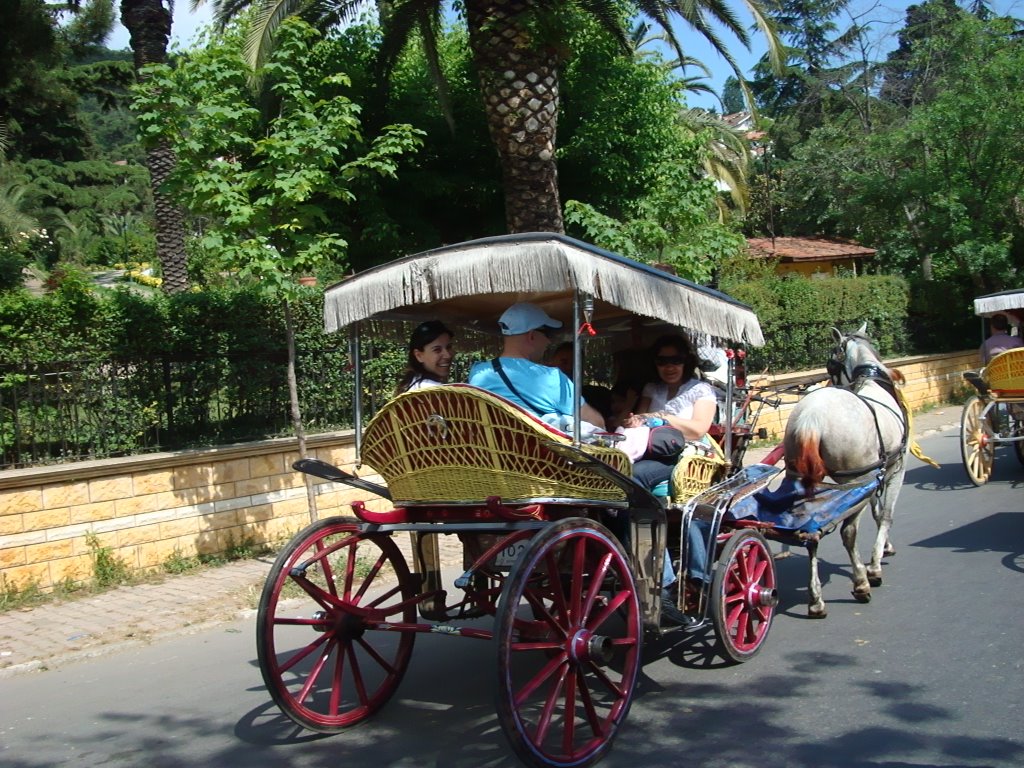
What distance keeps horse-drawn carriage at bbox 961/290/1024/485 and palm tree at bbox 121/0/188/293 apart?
935 centimetres

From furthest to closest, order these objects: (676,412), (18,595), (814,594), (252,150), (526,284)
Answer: (252,150) → (18,595) → (814,594) → (676,412) → (526,284)

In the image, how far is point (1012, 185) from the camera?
22.2 meters

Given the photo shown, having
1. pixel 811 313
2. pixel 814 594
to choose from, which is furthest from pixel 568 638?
pixel 811 313

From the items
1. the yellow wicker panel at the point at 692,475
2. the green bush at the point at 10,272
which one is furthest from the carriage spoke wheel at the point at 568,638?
the green bush at the point at 10,272

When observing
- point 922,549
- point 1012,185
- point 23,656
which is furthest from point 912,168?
point 23,656

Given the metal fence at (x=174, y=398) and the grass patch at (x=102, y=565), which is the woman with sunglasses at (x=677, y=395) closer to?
the metal fence at (x=174, y=398)

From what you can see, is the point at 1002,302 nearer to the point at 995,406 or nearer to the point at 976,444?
the point at 995,406

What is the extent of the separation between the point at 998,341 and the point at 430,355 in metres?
10.1

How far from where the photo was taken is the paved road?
4629mm

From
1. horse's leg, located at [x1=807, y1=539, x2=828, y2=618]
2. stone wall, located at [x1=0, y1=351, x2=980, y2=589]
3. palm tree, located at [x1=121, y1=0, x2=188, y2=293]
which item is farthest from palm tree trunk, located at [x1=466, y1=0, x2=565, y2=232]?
horse's leg, located at [x1=807, y1=539, x2=828, y2=618]

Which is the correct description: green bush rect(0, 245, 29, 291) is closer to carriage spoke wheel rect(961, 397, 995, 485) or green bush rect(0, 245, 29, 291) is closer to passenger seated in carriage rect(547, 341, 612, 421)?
passenger seated in carriage rect(547, 341, 612, 421)

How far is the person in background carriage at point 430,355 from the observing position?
17.5ft

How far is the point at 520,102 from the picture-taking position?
1109 cm

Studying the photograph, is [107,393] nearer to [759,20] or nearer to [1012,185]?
[759,20]
